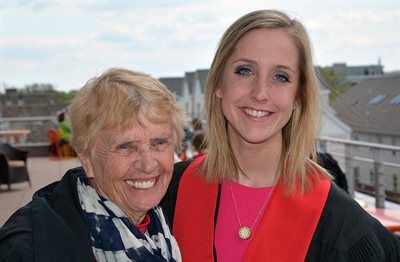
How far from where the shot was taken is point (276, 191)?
168cm

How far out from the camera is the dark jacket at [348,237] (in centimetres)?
144

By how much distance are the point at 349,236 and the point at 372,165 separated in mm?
4364

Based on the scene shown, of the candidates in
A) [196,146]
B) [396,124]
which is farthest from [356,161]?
[396,124]

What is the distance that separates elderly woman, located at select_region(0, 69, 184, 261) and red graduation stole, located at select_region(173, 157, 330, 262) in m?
0.17

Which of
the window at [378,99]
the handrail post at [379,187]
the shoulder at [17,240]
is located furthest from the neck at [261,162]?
the handrail post at [379,187]

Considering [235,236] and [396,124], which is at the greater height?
[396,124]

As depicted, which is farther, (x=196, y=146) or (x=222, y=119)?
(x=196, y=146)

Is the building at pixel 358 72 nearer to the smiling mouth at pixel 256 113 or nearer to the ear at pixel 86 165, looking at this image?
the smiling mouth at pixel 256 113

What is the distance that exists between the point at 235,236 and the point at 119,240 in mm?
415

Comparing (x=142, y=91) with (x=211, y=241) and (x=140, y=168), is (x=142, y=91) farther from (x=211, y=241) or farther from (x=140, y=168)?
(x=211, y=241)

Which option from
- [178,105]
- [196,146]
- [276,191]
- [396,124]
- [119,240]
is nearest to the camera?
[119,240]

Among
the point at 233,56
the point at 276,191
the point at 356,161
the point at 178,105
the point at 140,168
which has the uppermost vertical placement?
the point at 233,56

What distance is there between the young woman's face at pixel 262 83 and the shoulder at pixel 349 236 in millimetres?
315

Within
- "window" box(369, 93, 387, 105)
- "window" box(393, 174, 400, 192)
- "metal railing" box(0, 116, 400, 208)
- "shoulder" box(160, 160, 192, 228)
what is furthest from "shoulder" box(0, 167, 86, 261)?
"window" box(393, 174, 400, 192)
